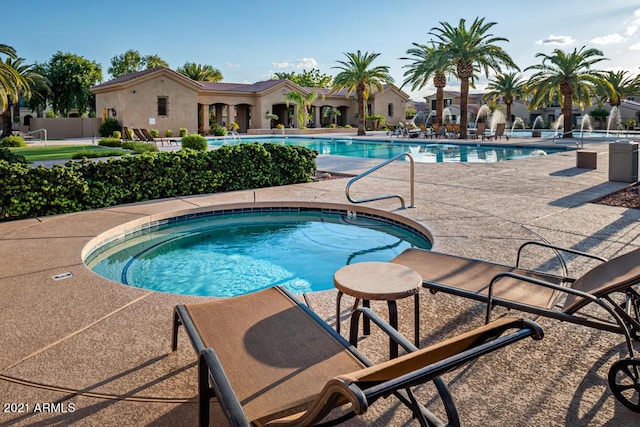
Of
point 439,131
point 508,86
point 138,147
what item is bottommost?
point 138,147

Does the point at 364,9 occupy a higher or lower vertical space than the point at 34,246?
higher

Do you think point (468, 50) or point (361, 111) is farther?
point (361, 111)

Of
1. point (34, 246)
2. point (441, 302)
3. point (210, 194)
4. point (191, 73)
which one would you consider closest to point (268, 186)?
point (210, 194)

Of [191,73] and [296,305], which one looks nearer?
[296,305]

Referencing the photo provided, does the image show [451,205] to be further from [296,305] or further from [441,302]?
[296,305]

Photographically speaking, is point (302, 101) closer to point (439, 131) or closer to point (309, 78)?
point (439, 131)

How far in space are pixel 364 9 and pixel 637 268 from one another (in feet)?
71.8

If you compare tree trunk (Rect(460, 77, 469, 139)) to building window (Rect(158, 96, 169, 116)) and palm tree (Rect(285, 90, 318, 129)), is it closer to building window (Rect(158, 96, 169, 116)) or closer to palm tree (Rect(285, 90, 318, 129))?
palm tree (Rect(285, 90, 318, 129))

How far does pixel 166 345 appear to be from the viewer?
3.57 meters

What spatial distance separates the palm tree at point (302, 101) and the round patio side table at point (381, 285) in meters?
39.9

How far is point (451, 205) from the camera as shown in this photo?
8.75m

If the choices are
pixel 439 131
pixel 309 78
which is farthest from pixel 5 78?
pixel 309 78

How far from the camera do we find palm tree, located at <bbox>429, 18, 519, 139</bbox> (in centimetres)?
3106

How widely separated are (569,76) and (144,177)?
95.9 feet
